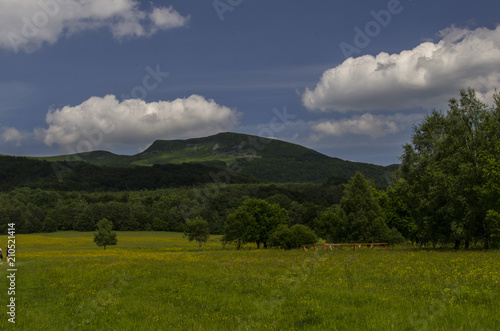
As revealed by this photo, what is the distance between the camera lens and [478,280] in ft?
50.4

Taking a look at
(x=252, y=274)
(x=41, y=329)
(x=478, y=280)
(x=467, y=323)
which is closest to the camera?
(x=467, y=323)

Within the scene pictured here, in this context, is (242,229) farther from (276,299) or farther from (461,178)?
(276,299)

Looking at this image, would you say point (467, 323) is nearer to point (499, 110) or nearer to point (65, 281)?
point (65, 281)

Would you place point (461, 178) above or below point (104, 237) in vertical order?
above

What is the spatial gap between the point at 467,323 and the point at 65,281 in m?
22.1

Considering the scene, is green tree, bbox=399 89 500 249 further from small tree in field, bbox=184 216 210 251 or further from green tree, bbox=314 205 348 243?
small tree in field, bbox=184 216 210 251

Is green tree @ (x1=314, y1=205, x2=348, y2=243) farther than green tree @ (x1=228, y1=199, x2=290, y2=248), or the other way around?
green tree @ (x1=314, y1=205, x2=348, y2=243)

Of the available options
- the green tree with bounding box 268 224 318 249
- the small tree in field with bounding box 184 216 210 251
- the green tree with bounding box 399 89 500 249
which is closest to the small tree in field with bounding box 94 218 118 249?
the small tree in field with bounding box 184 216 210 251

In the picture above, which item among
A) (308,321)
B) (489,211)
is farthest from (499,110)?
(308,321)

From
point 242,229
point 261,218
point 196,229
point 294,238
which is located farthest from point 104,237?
point 294,238

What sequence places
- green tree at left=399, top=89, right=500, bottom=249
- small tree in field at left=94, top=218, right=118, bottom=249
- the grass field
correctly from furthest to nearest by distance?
1. small tree in field at left=94, top=218, right=118, bottom=249
2. green tree at left=399, top=89, right=500, bottom=249
3. the grass field

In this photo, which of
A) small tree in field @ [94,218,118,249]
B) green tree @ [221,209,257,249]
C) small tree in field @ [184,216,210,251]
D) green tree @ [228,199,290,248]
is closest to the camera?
green tree @ [221,209,257,249]

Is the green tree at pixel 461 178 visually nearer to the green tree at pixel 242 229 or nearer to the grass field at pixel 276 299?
the grass field at pixel 276 299

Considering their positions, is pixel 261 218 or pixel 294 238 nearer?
pixel 294 238
